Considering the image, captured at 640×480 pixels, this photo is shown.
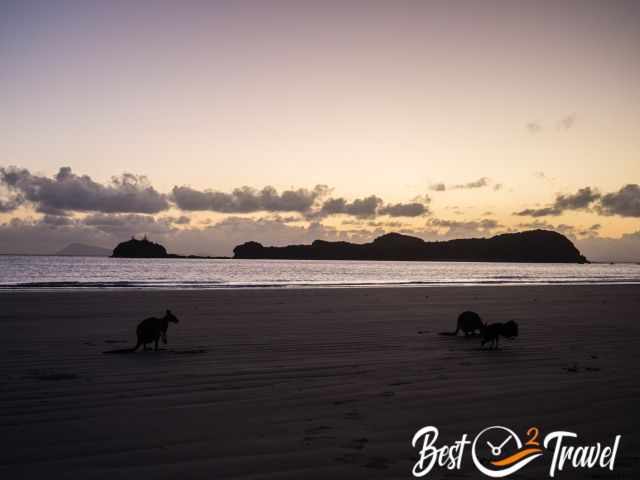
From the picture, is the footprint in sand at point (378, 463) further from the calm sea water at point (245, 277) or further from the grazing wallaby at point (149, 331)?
the calm sea water at point (245, 277)

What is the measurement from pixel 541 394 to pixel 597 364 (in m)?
2.49

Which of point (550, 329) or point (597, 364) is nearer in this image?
point (597, 364)

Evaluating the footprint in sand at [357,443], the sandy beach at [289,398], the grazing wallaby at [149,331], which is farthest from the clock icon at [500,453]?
the grazing wallaby at [149,331]

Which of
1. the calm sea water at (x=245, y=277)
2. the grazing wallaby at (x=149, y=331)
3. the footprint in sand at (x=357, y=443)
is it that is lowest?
the calm sea water at (x=245, y=277)

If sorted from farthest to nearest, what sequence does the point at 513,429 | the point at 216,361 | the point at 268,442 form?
the point at 216,361
the point at 513,429
the point at 268,442

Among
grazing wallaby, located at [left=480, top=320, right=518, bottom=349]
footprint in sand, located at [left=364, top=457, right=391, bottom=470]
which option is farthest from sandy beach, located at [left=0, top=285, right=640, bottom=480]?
grazing wallaby, located at [left=480, top=320, right=518, bottom=349]

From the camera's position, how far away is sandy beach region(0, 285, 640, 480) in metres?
3.97

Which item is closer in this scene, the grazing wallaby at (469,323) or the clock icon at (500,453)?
the clock icon at (500,453)

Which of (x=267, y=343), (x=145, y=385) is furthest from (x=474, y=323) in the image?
(x=145, y=385)

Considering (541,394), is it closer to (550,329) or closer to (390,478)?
(390,478)

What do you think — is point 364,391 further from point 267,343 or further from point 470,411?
point 267,343

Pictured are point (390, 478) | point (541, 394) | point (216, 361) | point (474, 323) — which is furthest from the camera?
point (474, 323)

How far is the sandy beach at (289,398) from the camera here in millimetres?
3973

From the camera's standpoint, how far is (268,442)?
4.32 metres
